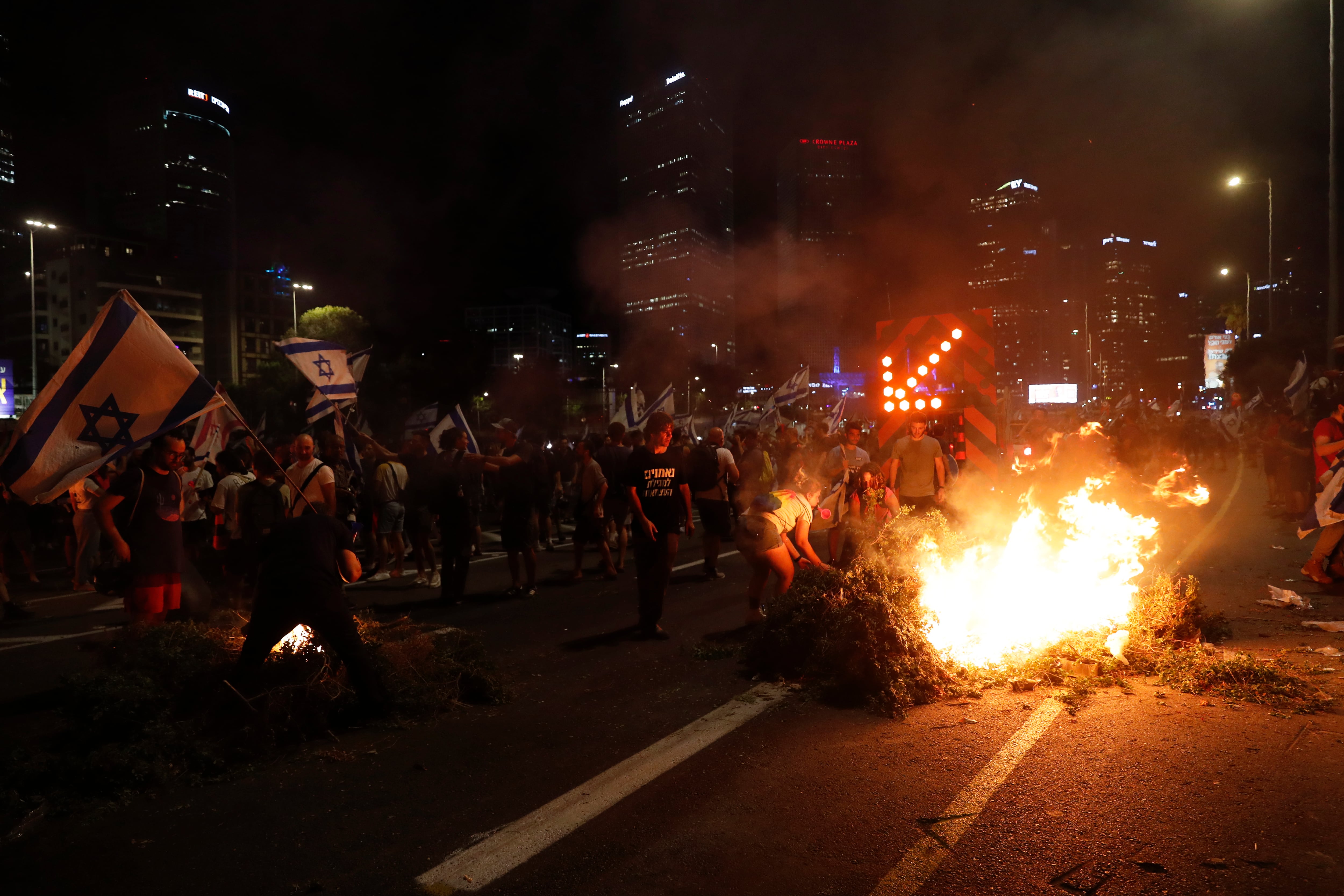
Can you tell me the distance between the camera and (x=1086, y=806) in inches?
140

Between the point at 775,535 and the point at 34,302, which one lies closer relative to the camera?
the point at 775,535

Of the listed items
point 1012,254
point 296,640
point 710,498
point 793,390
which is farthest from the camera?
point 793,390

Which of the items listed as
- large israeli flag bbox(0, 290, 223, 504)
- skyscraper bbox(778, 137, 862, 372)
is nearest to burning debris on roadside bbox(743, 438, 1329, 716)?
large israeli flag bbox(0, 290, 223, 504)

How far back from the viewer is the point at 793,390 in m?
20.4

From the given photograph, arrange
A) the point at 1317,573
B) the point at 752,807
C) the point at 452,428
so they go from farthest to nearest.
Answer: the point at 452,428, the point at 1317,573, the point at 752,807

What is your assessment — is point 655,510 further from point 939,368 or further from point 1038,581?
point 939,368

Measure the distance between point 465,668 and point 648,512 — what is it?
7.47 feet

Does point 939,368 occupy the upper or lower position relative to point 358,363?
lower

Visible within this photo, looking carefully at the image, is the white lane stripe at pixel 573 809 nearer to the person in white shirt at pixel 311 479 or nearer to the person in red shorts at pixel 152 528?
the person in red shorts at pixel 152 528

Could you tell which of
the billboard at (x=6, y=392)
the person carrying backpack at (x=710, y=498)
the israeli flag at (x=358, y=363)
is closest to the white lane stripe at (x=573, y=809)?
the person carrying backpack at (x=710, y=498)

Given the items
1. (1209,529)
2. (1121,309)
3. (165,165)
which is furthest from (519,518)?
(1121,309)

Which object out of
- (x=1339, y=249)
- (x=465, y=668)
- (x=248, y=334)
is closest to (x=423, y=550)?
(x=465, y=668)

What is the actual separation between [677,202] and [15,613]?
1300 centimetres

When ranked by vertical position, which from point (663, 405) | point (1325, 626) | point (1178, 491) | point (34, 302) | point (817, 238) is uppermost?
point (34, 302)
